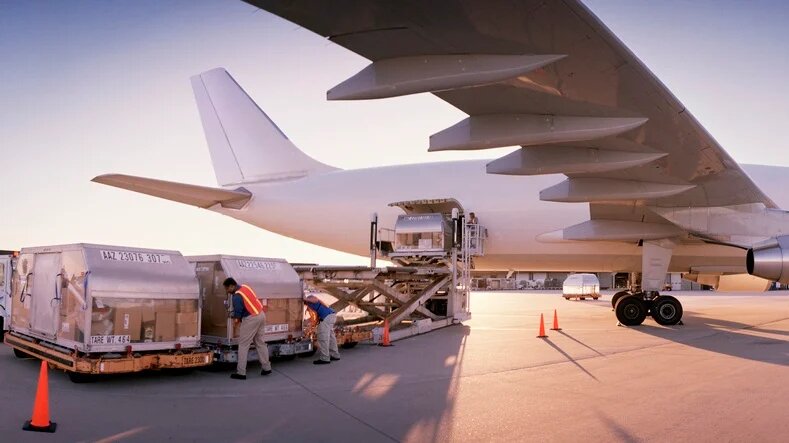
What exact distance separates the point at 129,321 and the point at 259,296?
2597mm

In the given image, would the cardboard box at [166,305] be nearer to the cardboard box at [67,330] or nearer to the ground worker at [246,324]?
the ground worker at [246,324]

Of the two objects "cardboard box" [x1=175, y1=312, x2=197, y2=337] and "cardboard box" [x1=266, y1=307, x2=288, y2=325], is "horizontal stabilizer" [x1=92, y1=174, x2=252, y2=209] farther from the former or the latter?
"cardboard box" [x1=175, y1=312, x2=197, y2=337]

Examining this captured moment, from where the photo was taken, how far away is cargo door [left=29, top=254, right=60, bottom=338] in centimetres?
1077

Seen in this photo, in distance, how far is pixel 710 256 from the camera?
21391mm

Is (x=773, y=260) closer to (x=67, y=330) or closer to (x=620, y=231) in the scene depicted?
(x=620, y=231)

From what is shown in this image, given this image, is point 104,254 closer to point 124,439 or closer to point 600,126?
point 124,439

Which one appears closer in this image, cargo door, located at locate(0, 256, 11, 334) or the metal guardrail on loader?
the metal guardrail on loader

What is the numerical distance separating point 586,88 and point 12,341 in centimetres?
1175

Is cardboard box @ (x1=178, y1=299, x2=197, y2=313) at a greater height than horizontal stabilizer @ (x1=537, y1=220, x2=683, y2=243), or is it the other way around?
horizontal stabilizer @ (x1=537, y1=220, x2=683, y2=243)

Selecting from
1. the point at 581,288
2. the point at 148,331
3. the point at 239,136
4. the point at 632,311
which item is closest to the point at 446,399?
the point at 148,331

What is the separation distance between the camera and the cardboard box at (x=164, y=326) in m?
10.4

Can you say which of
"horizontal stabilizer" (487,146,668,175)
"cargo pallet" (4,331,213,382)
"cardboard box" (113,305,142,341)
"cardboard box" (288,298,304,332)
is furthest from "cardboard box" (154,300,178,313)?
"horizontal stabilizer" (487,146,668,175)

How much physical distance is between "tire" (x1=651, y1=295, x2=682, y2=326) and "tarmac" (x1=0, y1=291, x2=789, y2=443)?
18.7 ft

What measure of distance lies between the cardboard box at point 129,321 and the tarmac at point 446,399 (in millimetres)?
786
